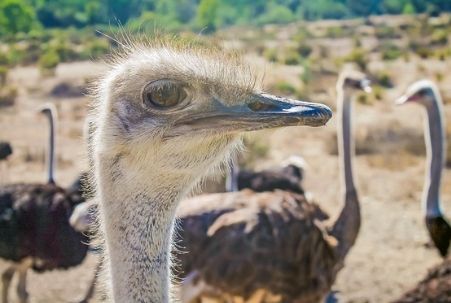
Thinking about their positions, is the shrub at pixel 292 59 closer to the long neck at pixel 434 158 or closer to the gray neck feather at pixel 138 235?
the long neck at pixel 434 158

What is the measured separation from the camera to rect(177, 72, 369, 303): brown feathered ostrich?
3551 mm

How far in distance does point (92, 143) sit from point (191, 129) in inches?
11.4

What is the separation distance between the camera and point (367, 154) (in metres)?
9.73

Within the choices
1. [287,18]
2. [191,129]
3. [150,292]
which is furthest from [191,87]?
[287,18]

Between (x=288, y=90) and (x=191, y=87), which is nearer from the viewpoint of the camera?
(x=191, y=87)

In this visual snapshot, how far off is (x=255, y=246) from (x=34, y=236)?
1.69 m

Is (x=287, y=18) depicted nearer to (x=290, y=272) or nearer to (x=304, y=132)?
(x=304, y=132)

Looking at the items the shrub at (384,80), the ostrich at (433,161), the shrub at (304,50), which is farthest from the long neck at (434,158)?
the shrub at (304,50)

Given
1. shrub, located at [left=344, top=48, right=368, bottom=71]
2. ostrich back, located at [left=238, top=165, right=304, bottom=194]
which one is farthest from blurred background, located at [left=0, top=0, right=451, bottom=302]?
ostrich back, located at [left=238, top=165, right=304, bottom=194]

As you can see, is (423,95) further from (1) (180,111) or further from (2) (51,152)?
(1) (180,111)

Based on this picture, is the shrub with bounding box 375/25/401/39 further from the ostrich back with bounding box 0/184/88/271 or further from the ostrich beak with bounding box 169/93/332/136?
the ostrich beak with bounding box 169/93/332/136

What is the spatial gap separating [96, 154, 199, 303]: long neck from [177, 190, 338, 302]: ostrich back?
5.59 ft

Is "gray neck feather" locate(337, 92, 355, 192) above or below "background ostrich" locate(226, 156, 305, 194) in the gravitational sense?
above

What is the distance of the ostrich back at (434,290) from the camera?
3209 millimetres
